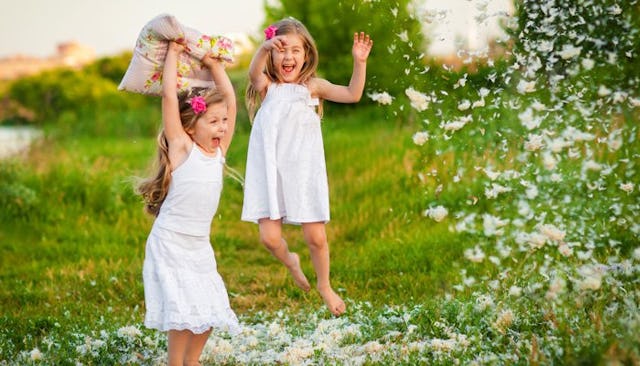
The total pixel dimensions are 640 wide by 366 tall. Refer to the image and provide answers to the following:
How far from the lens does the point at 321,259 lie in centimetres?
486

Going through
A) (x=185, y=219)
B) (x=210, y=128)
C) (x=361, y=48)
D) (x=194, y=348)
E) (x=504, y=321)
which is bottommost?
(x=194, y=348)

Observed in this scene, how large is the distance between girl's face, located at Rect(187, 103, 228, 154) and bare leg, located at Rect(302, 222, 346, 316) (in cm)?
89

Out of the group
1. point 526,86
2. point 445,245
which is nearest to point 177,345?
point 526,86

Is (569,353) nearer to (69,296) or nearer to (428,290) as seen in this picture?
(428,290)

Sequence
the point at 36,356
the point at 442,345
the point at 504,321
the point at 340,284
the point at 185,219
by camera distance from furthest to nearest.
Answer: the point at 340,284 < the point at 36,356 < the point at 504,321 < the point at 442,345 < the point at 185,219

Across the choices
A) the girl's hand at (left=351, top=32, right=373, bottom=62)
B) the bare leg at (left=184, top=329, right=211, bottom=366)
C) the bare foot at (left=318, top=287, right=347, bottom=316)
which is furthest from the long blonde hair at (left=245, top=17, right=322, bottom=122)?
the bare leg at (left=184, top=329, right=211, bottom=366)

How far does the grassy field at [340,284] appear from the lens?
4.14 m

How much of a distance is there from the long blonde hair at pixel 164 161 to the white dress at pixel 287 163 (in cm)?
65

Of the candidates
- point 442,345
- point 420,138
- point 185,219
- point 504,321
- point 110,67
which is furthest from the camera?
point 110,67

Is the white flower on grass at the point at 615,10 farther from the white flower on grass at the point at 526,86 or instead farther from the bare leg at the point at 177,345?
the bare leg at the point at 177,345

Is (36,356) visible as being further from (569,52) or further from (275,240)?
(569,52)

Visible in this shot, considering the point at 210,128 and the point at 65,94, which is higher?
the point at 65,94

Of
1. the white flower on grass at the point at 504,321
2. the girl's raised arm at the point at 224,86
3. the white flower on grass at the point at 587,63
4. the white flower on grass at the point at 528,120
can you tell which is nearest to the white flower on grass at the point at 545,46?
the white flower on grass at the point at 587,63

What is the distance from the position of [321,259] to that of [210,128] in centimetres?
117
